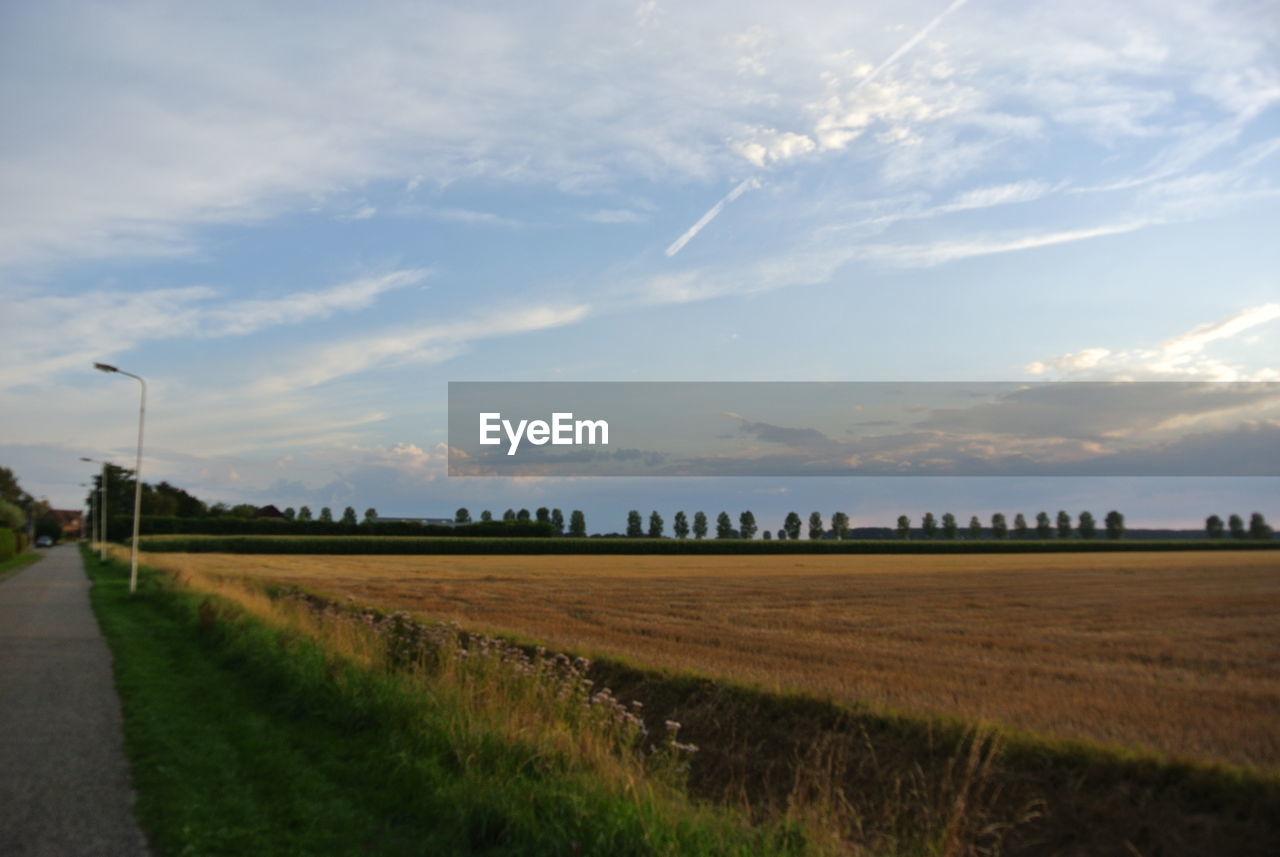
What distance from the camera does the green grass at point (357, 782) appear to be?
21.2ft

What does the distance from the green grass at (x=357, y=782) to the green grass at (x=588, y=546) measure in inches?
2651

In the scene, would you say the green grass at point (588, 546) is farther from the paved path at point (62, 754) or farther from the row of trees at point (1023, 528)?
the paved path at point (62, 754)

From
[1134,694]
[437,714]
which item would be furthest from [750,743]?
[1134,694]

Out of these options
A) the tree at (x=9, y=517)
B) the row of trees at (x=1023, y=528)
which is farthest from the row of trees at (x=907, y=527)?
the tree at (x=9, y=517)

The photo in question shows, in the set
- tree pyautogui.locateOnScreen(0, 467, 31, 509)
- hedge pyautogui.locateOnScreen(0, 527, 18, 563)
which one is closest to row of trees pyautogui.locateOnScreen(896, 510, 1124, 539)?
hedge pyautogui.locateOnScreen(0, 527, 18, 563)

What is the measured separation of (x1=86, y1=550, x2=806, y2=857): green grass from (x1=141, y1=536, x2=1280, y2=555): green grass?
67332mm

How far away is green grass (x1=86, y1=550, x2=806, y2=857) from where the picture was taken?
646 centimetres

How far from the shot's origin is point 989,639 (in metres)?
16.4

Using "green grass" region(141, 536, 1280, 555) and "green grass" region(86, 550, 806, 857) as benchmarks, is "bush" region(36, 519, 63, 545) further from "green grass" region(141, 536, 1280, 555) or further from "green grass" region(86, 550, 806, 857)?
"green grass" region(86, 550, 806, 857)

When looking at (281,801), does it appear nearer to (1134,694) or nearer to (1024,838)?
(1024,838)

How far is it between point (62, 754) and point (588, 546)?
72.8 meters

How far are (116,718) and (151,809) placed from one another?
4.39m

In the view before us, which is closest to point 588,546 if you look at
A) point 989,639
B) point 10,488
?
point 989,639

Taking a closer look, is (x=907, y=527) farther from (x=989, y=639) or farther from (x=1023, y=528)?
(x=989, y=639)
